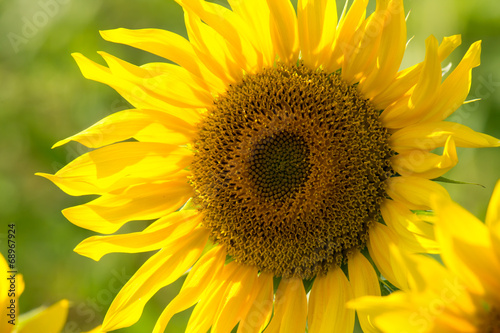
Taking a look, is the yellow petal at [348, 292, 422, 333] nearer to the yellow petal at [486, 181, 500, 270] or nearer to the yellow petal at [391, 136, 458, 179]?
the yellow petal at [486, 181, 500, 270]

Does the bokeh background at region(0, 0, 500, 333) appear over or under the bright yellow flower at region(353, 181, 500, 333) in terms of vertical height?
over

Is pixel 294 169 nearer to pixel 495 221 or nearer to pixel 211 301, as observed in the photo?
pixel 211 301

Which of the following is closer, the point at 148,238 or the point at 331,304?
the point at 331,304

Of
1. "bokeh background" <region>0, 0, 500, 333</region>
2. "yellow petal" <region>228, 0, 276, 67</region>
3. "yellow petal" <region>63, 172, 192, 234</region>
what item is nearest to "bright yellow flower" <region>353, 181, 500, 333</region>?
"yellow petal" <region>228, 0, 276, 67</region>

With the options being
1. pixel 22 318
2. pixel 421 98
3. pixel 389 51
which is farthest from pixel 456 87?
pixel 22 318

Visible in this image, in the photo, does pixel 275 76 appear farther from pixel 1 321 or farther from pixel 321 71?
pixel 1 321

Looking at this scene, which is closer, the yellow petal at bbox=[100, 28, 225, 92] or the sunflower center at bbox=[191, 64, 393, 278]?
the sunflower center at bbox=[191, 64, 393, 278]

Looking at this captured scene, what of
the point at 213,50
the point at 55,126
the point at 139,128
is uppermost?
the point at 55,126
